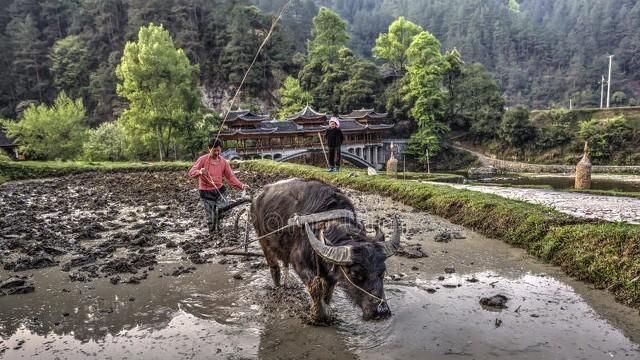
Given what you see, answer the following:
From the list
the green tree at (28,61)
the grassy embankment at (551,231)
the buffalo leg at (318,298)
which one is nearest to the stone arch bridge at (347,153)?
the grassy embankment at (551,231)

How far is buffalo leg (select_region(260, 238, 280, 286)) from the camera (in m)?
6.11

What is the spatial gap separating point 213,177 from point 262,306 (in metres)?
2.72

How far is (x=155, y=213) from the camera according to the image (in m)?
12.7

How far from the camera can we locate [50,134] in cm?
3316

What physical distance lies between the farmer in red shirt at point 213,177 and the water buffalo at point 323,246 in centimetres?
142

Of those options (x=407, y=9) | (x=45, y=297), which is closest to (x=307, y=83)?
(x=45, y=297)

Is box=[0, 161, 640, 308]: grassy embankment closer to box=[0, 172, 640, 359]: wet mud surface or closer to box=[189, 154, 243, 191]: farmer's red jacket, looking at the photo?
box=[0, 172, 640, 359]: wet mud surface

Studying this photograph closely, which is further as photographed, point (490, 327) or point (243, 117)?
point (243, 117)

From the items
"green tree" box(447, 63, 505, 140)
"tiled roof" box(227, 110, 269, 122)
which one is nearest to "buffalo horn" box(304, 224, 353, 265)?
"tiled roof" box(227, 110, 269, 122)

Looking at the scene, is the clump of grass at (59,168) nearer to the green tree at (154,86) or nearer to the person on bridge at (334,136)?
the green tree at (154,86)

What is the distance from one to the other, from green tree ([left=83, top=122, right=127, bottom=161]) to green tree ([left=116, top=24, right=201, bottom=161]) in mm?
3917

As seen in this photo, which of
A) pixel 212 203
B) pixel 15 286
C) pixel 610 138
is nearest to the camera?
pixel 15 286

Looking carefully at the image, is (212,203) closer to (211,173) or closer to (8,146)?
(211,173)

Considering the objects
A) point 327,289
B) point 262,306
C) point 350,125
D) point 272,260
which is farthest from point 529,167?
point 327,289
